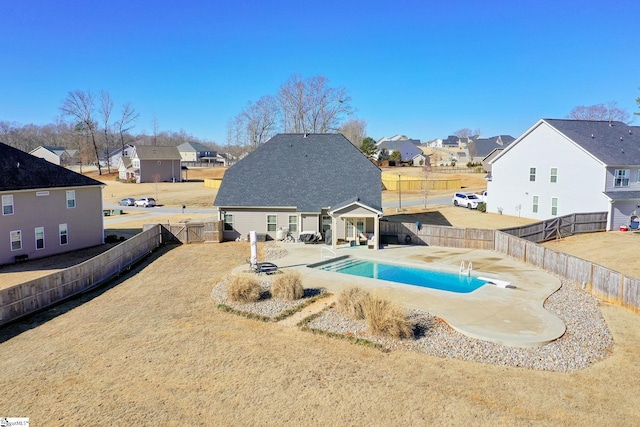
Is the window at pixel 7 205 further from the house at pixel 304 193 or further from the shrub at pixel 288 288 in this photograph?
the shrub at pixel 288 288

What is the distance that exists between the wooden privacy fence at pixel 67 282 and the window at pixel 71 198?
718 cm

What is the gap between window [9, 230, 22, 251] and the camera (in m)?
27.5

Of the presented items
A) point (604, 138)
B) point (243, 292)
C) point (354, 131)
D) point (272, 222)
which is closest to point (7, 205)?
point (272, 222)

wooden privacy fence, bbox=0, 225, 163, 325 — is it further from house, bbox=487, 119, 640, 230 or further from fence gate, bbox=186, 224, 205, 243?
house, bbox=487, 119, 640, 230

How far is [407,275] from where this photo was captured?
23.0 m

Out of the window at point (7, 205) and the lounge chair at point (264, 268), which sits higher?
the window at point (7, 205)

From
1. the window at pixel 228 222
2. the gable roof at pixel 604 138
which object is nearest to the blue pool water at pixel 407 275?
the window at pixel 228 222

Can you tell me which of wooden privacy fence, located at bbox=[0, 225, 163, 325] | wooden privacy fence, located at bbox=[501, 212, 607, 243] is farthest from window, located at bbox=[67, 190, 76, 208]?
wooden privacy fence, located at bbox=[501, 212, 607, 243]

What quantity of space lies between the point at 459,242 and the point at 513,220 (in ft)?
43.5

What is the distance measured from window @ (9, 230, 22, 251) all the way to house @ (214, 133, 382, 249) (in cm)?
1213

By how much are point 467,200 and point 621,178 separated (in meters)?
16.0

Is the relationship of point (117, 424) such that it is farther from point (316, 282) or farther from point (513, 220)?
point (513, 220)

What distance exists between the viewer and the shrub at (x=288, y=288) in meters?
18.6

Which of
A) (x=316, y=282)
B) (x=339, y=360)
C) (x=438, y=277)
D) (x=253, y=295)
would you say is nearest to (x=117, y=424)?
(x=339, y=360)
